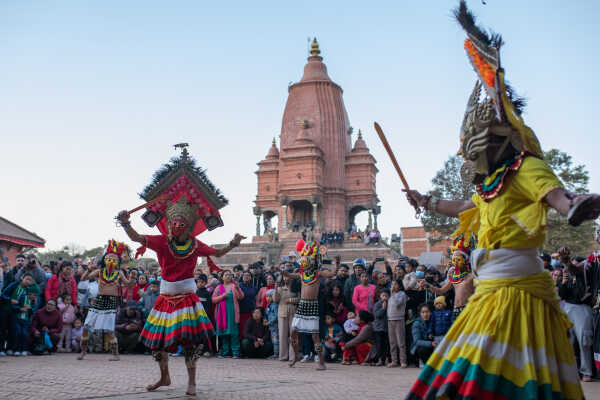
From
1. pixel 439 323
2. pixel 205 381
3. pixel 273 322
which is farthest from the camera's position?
pixel 273 322

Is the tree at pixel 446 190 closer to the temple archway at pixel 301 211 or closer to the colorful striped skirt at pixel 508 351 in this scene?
the temple archway at pixel 301 211

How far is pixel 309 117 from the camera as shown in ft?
152

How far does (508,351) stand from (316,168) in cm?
4116

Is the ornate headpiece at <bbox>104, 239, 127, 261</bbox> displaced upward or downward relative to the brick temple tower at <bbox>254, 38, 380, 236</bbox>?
downward

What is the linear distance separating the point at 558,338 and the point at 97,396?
15.6ft

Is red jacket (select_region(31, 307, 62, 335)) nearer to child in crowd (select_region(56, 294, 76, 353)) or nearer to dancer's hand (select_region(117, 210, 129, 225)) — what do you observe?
child in crowd (select_region(56, 294, 76, 353))

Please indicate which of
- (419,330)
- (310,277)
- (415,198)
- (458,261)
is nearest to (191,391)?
(415,198)

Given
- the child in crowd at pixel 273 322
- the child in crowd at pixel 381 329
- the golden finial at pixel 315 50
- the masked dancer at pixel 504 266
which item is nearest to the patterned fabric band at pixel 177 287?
the masked dancer at pixel 504 266

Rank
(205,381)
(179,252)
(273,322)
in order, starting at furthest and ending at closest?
(273,322) → (205,381) → (179,252)

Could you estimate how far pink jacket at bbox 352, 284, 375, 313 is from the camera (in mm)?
12242

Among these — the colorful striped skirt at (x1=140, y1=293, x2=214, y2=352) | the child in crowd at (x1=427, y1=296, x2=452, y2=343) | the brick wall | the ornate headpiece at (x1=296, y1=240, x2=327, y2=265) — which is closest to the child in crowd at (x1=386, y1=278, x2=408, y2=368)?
the child in crowd at (x1=427, y1=296, x2=452, y2=343)

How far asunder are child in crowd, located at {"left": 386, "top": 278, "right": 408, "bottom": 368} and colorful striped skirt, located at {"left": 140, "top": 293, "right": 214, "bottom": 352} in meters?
5.49

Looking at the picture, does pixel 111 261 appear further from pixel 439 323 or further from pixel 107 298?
pixel 439 323

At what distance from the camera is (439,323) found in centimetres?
1016
